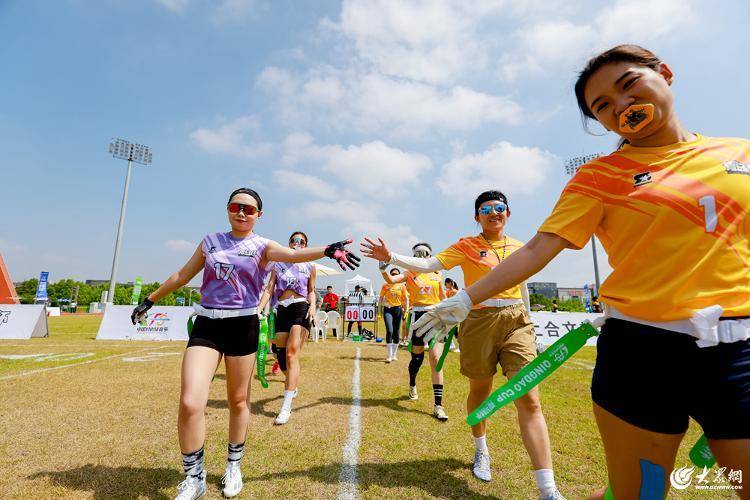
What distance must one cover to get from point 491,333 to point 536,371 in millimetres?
1736

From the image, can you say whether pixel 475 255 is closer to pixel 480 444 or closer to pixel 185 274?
pixel 480 444

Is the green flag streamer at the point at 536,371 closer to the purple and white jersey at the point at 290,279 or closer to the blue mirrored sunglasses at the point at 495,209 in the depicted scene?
the blue mirrored sunglasses at the point at 495,209

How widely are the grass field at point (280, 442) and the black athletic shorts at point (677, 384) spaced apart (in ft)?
7.77

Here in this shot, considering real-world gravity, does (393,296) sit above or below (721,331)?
above

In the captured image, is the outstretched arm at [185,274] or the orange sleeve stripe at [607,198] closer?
the orange sleeve stripe at [607,198]

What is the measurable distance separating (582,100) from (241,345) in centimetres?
322

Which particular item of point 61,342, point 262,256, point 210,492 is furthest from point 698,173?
point 61,342

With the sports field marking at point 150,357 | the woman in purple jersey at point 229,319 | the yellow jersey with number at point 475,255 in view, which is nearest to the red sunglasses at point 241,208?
the woman in purple jersey at point 229,319

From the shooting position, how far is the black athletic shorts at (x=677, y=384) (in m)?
1.38

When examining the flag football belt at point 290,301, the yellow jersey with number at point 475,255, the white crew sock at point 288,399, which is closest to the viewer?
the yellow jersey with number at point 475,255

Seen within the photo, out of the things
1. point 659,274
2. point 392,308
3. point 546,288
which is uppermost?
point 546,288

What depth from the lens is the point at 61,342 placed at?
1427 centimetres

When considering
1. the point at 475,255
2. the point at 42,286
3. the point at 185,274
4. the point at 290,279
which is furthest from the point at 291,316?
the point at 42,286

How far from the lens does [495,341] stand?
3.73m
